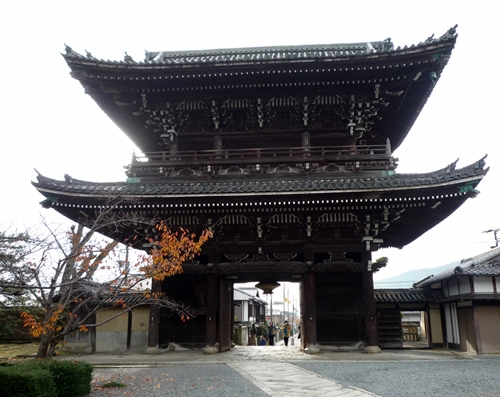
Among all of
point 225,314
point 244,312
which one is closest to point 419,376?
point 225,314

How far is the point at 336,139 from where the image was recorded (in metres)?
16.5

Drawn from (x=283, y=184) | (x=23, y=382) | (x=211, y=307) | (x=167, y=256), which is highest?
(x=283, y=184)

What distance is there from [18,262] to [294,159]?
31.6 feet

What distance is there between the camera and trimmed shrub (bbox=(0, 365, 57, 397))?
695 centimetres

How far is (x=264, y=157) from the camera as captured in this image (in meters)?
15.8

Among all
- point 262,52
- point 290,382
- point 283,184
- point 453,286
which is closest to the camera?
point 290,382

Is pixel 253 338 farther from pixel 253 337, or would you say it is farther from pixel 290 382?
pixel 290 382

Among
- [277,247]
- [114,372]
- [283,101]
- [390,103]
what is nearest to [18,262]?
[114,372]

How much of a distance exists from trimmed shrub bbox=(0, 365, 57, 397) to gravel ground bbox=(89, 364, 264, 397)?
5.33 ft

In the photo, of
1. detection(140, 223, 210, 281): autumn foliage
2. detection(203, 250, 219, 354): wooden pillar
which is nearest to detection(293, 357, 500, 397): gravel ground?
detection(203, 250, 219, 354): wooden pillar

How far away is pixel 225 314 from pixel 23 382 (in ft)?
31.9

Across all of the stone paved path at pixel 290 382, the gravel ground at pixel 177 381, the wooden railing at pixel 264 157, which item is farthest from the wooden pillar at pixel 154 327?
the wooden railing at pixel 264 157

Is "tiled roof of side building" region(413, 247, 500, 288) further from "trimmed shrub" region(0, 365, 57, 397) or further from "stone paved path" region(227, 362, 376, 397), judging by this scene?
"trimmed shrub" region(0, 365, 57, 397)

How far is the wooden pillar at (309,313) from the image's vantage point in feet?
46.8
